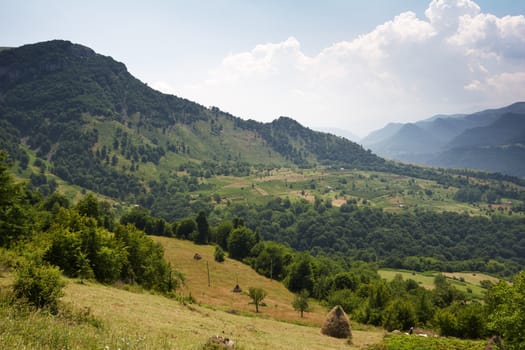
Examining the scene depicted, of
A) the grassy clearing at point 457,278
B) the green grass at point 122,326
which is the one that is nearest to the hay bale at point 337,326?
the green grass at point 122,326

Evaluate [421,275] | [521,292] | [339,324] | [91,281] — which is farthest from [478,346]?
[421,275]

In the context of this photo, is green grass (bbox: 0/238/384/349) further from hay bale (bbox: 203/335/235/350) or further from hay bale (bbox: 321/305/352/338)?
hay bale (bbox: 321/305/352/338)

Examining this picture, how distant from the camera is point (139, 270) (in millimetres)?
52000

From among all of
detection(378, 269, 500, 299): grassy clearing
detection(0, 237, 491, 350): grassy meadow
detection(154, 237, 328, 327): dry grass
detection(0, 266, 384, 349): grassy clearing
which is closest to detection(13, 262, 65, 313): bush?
detection(0, 237, 491, 350): grassy meadow

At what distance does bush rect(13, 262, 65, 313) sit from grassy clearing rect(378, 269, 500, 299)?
15716 cm

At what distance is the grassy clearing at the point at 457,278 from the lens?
14800 centimetres

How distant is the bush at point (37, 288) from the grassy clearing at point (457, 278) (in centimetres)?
15716

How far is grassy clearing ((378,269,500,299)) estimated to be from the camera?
148 metres

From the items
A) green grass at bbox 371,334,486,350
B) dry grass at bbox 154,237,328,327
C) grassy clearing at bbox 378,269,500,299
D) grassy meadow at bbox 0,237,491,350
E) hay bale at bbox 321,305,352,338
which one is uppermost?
grassy meadow at bbox 0,237,491,350

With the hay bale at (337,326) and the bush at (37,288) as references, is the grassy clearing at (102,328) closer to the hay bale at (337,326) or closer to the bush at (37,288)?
the bush at (37,288)

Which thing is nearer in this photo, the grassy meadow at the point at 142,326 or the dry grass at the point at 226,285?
the grassy meadow at the point at 142,326

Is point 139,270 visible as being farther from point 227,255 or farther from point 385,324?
point 227,255

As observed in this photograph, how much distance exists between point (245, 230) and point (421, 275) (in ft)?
355

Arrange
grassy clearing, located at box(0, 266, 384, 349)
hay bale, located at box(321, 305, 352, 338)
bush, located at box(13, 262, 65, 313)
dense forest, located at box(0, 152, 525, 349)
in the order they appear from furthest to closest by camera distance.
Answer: hay bale, located at box(321, 305, 352, 338)
dense forest, located at box(0, 152, 525, 349)
bush, located at box(13, 262, 65, 313)
grassy clearing, located at box(0, 266, 384, 349)
